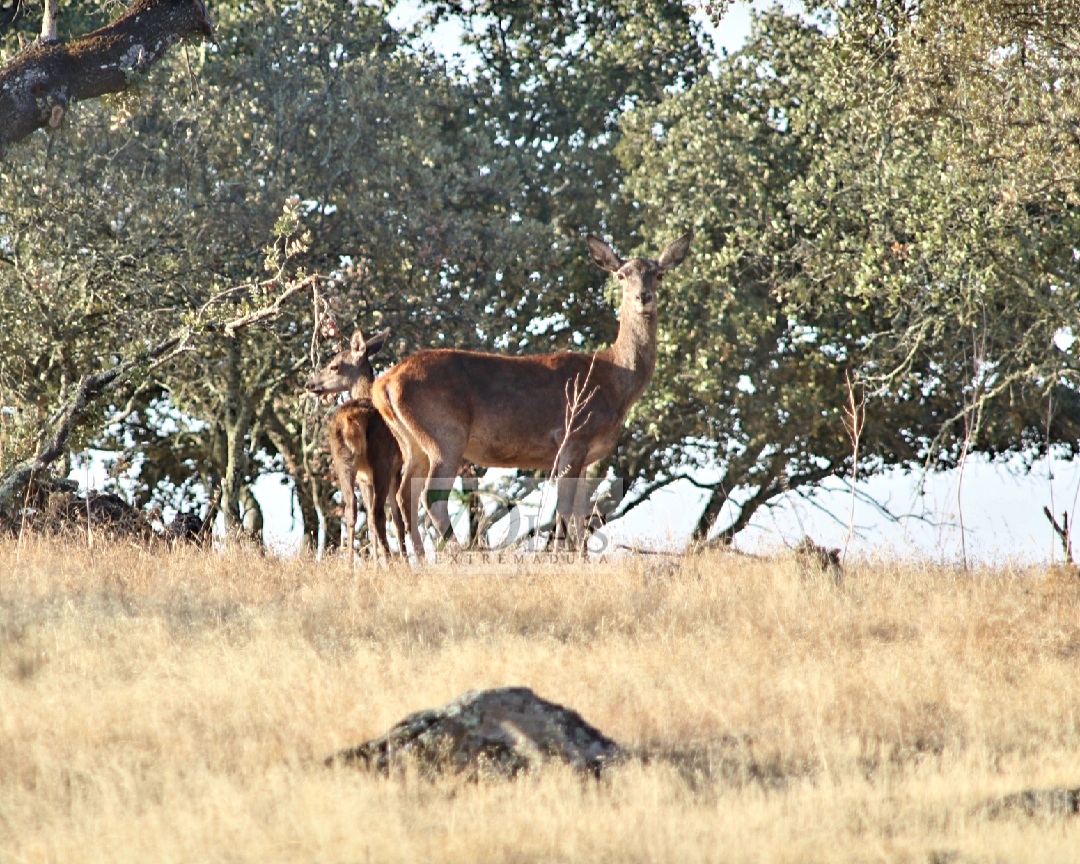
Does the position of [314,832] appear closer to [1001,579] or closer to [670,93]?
[1001,579]

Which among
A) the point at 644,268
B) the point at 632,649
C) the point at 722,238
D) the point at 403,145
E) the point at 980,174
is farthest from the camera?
the point at 722,238

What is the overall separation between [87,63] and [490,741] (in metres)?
8.37

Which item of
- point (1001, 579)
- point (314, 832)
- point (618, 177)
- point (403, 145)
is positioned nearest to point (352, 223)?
point (403, 145)

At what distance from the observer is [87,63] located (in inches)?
500

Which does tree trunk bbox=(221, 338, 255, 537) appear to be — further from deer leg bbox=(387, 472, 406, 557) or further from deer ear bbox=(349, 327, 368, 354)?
deer leg bbox=(387, 472, 406, 557)

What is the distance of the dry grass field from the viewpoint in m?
5.92

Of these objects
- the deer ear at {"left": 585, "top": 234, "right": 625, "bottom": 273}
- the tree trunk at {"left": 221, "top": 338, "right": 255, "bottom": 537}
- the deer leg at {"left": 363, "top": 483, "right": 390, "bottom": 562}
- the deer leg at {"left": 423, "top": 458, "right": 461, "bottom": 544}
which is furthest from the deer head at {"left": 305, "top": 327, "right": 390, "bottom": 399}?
the tree trunk at {"left": 221, "top": 338, "right": 255, "bottom": 537}

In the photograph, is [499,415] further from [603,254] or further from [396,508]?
[603,254]

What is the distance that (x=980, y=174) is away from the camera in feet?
54.0

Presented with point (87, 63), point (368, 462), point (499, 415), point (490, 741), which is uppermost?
point (87, 63)

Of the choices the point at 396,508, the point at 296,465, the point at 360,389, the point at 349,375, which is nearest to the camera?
the point at 396,508

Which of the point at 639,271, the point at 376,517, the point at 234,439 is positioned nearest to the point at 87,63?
the point at 376,517

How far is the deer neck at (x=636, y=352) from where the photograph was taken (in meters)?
14.1

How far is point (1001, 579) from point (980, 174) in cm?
628
